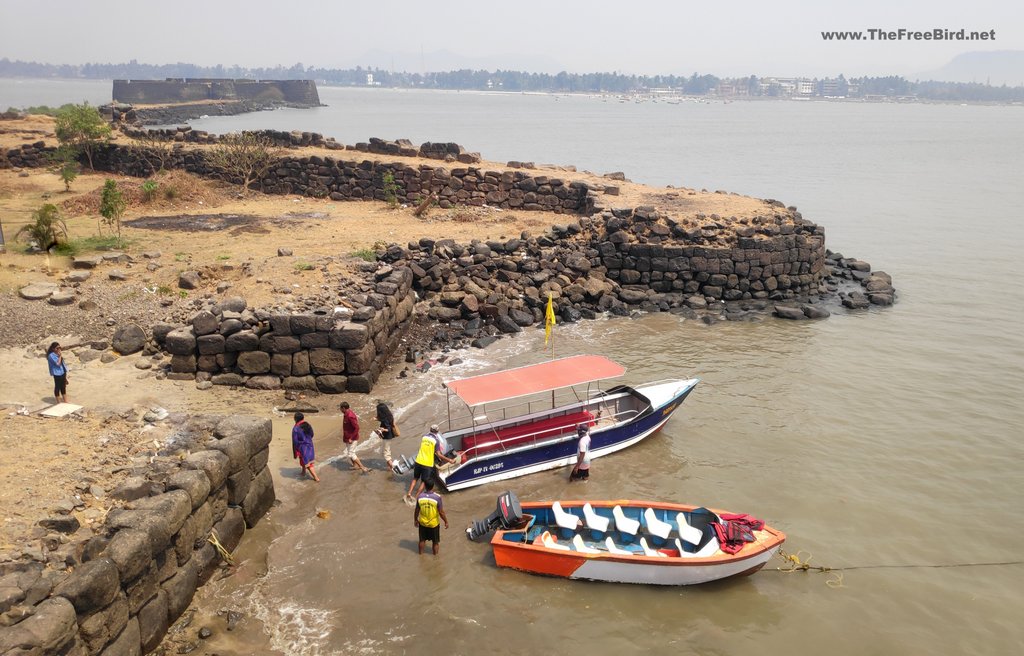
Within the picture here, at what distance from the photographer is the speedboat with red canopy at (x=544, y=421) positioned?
11766 millimetres

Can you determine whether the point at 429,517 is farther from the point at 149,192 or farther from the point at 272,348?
the point at 149,192

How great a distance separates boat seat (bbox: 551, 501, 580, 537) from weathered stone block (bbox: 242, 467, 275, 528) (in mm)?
4061

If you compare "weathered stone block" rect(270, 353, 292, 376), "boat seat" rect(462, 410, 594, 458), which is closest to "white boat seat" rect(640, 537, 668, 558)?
"boat seat" rect(462, 410, 594, 458)

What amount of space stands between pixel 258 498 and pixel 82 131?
963 inches

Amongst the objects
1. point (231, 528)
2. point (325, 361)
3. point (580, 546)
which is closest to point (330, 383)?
point (325, 361)

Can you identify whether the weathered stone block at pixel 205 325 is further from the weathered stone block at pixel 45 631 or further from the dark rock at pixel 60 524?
the weathered stone block at pixel 45 631

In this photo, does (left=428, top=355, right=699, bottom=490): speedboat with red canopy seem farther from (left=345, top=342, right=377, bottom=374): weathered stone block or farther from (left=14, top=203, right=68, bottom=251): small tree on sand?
(left=14, top=203, right=68, bottom=251): small tree on sand

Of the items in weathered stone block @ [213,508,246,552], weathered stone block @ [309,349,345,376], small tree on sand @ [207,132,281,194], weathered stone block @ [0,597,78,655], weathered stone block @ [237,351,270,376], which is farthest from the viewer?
small tree on sand @ [207,132,281,194]

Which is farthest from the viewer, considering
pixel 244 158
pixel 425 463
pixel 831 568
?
pixel 244 158

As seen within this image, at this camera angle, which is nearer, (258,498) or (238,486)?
(238,486)

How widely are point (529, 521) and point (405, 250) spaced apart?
10803mm

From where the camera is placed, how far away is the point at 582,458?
11.9m

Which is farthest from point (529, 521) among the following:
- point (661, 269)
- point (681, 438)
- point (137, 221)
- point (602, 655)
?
→ point (137, 221)

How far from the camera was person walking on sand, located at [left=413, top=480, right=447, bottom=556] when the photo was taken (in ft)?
31.7
